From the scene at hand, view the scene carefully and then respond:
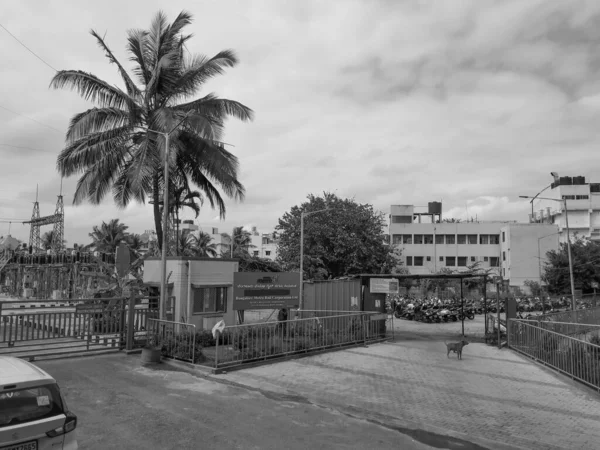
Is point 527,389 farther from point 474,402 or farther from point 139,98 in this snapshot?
point 139,98

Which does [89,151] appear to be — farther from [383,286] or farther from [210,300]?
[383,286]

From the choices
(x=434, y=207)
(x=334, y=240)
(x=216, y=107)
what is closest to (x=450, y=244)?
(x=434, y=207)

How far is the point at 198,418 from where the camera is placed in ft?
26.8

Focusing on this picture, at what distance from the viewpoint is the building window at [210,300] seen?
1934 cm

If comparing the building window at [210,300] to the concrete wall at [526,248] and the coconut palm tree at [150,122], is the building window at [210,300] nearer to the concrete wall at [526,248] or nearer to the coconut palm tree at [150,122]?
the coconut palm tree at [150,122]

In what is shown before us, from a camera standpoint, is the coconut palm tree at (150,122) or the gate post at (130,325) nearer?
the gate post at (130,325)

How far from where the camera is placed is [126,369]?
39.3 feet

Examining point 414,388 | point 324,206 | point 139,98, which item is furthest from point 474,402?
point 324,206

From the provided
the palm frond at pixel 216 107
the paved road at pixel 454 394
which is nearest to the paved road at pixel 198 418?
the paved road at pixel 454 394

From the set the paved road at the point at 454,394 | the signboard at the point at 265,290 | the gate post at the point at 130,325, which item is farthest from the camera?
the signboard at the point at 265,290

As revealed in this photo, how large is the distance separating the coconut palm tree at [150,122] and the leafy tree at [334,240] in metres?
21.2

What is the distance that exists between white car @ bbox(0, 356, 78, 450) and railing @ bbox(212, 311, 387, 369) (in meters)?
6.99

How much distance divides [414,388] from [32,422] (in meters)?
8.29

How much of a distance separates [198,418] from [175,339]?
530cm
